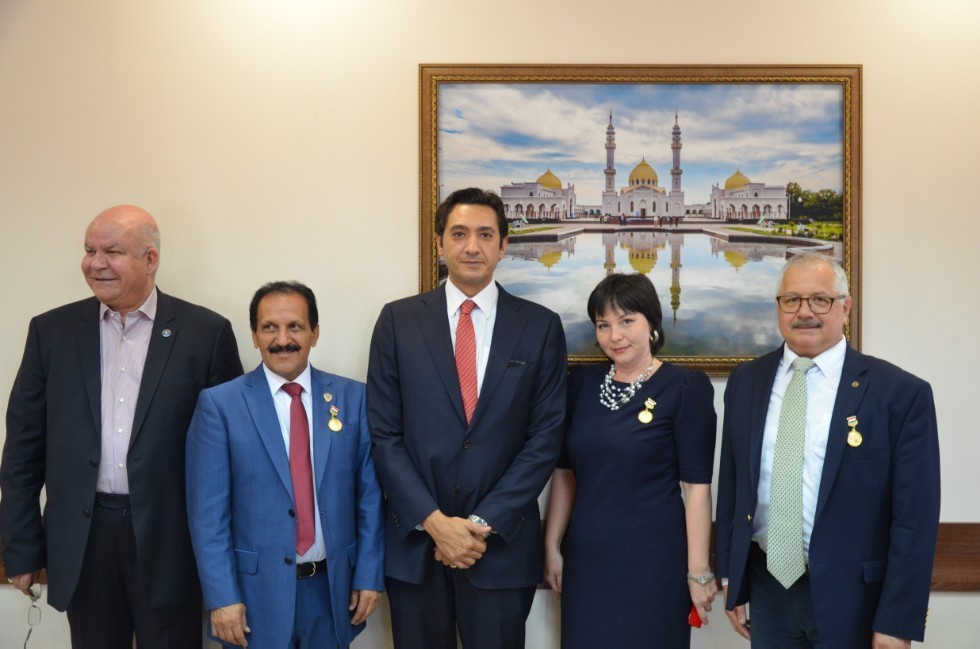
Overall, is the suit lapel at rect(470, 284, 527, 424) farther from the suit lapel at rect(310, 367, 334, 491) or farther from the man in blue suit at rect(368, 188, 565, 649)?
the suit lapel at rect(310, 367, 334, 491)

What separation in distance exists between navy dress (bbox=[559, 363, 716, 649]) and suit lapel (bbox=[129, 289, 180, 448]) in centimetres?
139

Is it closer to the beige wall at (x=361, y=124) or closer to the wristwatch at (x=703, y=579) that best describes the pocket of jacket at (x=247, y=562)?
the beige wall at (x=361, y=124)

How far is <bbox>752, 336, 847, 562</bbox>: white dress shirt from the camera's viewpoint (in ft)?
6.70

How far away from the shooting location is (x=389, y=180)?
9.59ft

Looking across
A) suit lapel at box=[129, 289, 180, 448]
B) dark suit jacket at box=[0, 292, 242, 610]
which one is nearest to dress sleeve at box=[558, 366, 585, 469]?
dark suit jacket at box=[0, 292, 242, 610]

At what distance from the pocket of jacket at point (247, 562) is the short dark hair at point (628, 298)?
1287 millimetres

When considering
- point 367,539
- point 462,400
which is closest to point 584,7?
point 462,400

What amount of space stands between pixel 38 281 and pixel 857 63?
3281 mm

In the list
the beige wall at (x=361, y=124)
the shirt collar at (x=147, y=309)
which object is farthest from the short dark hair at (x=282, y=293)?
the beige wall at (x=361, y=124)

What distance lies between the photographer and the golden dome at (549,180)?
9.68ft

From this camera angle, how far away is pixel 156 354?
2.48 meters

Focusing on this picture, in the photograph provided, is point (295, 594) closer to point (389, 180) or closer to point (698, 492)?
point (698, 492)

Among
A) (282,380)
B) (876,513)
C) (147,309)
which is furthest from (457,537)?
(147,309)

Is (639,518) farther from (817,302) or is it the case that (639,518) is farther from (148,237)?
(148,237)
